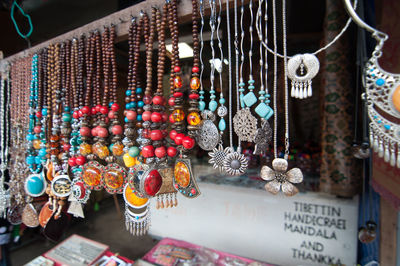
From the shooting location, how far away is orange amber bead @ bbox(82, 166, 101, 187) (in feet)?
2.58

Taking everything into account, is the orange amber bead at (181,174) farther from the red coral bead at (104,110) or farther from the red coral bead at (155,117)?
the red coral bead at (104,110)

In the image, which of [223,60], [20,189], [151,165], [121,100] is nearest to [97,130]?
[121,100]

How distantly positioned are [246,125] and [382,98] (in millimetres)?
309

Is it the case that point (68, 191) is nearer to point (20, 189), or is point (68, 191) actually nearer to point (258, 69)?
point (20, 189)

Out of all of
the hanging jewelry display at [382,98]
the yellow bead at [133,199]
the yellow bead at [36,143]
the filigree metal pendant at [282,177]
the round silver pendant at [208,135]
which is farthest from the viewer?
the yellow bead at [36,143]

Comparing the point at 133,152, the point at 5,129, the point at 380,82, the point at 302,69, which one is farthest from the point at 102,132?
the point at 5,129

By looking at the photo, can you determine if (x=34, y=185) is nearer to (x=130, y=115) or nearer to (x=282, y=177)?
(x=130, y=115)

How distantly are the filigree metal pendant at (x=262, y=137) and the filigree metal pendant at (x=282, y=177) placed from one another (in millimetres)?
58

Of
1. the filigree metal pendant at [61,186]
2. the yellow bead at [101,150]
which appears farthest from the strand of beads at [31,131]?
the yellow bead at [101,150]

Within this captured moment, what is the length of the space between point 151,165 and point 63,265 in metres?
1.23

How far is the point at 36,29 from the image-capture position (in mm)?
1368

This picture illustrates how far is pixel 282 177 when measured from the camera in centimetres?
54

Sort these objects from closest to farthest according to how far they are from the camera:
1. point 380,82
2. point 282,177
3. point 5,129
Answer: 1. point 380,82
2. point 282,177
3. point 5,129

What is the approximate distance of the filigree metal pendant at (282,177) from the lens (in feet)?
1.72
